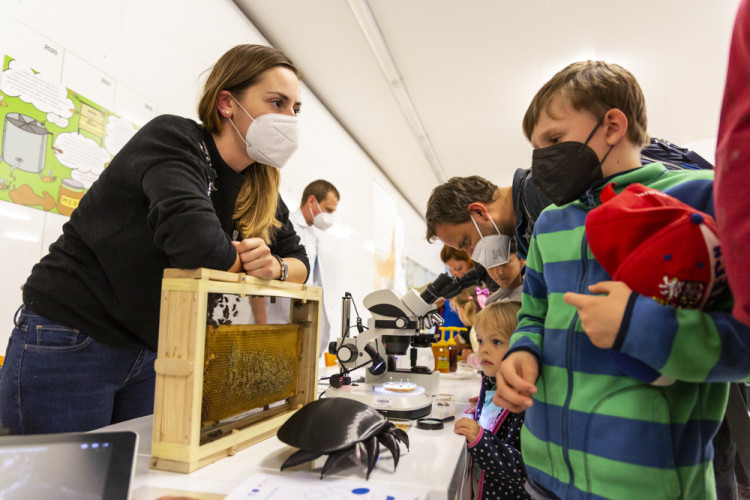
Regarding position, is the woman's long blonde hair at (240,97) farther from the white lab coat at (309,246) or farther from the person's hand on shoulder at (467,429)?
the white lab coat at (309,246)

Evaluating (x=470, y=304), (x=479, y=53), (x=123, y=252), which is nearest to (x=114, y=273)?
(x=123, y=252)

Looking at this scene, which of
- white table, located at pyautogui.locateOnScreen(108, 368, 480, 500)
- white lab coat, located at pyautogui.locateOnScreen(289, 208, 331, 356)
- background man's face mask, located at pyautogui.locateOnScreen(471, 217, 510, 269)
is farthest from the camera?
white lab coat, located at pyautogui.locateOnScreen(289, 208, 331, 356)

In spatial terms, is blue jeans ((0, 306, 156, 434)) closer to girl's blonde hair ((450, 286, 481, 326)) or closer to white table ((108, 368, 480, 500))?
white table ((108, 368, 480, 500))

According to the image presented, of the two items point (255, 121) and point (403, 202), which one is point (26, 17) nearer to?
point (255, 121)

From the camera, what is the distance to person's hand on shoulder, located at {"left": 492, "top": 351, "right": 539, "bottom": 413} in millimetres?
749

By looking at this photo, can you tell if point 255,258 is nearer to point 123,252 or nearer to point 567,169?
point 123,252

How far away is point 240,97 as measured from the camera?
115 centimetres

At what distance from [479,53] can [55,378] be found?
12.0 ft

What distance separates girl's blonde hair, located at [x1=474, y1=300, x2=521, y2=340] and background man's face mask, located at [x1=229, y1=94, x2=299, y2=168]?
3.17 ft

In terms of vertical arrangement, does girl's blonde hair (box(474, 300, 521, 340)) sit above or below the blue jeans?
above

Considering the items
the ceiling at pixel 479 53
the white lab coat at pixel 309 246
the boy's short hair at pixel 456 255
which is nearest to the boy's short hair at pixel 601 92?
the boy's short hair at pixel 456 255

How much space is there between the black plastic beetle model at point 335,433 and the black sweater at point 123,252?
371mm

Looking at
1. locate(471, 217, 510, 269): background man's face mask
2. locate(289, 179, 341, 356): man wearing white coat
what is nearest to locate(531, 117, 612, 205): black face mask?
locate(471, 217, 510, 269): background man's face mask

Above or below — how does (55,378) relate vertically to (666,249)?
below
